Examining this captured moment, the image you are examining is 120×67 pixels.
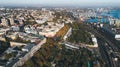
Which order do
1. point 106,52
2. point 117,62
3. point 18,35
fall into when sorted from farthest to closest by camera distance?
point 18,35 < point 106,52 < point 117,62

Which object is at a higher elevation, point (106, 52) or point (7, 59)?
point (7, 59)

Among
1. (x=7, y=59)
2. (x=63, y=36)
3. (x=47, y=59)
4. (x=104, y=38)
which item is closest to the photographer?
(x=7, y=59)

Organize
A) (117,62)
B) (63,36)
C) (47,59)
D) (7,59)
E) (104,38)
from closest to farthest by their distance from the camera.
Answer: (7,59) → (47,59) → (117,62) → (63,36) → (104,38)

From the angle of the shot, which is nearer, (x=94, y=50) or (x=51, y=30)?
(x=94, y=50)

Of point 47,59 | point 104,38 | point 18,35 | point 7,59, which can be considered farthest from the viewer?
point 104,38

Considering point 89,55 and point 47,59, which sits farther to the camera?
point 89,55

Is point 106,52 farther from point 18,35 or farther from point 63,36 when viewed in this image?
point 18,35

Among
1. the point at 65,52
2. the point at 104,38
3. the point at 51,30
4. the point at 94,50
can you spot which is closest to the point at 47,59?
the point at 65,52

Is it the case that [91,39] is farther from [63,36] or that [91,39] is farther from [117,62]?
[117,62]

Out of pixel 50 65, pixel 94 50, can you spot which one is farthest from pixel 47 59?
pixel 94 50
